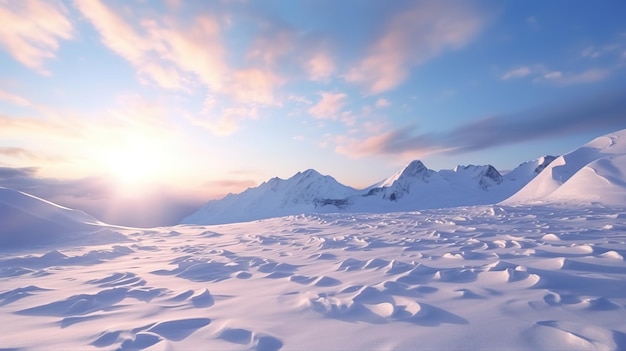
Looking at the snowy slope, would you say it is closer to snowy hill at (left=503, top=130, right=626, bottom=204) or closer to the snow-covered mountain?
the snow-covered mountain

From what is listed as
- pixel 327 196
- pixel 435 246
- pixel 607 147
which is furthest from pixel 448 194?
pixel 435 246

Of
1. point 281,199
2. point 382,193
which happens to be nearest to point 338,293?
point 382,193

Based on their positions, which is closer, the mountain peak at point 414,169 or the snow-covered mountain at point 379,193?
the snow-covered mountain at point 379,193

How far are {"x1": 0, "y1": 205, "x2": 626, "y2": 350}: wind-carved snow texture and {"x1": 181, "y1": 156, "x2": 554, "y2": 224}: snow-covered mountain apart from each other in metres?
108

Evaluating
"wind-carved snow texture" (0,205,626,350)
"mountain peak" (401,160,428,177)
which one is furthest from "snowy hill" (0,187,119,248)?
"mountain peak" (401,160,428,177)

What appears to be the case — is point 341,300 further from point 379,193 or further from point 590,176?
point 379,193

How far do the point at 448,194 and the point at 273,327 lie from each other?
5098 inches

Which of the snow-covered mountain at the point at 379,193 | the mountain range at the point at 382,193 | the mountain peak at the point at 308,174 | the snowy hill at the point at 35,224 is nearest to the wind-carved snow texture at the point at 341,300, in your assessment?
the snowy hill at the point at 35,224

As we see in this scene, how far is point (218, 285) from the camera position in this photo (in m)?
5.04

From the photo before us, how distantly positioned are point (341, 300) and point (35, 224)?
44.5 feet

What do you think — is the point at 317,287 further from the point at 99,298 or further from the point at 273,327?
the point at 99,298

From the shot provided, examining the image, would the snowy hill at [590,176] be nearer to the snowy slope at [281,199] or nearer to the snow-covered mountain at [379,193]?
the snow-covered mountain at [379,193]

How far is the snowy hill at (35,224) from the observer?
1091cm

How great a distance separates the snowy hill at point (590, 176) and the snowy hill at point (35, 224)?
76.7ft
